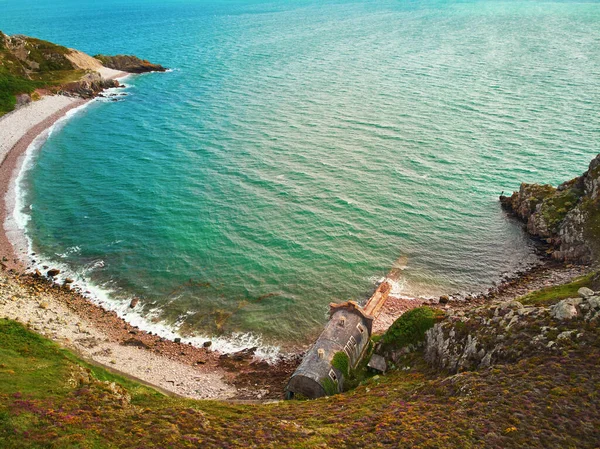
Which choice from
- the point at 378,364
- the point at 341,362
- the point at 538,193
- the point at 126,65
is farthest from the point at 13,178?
the point at 538,193

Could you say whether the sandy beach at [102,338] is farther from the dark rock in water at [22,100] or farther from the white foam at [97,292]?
the dark rock in water at [22,100]

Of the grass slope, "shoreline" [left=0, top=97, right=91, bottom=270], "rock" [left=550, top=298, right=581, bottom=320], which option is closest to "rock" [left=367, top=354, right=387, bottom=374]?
the grass slope

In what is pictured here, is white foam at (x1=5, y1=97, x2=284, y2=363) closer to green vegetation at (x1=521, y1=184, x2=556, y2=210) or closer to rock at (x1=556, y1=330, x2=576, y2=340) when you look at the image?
rock at (x1=556, y1=330, x2=576, y2=340)

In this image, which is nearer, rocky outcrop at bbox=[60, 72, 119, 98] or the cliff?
the cliff

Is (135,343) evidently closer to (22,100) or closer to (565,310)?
(565,310)

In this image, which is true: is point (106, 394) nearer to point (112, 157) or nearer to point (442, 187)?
point (442, 187)

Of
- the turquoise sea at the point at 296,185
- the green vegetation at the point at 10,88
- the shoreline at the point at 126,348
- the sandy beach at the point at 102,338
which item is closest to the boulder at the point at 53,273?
the shoreline at the point at 126,348
